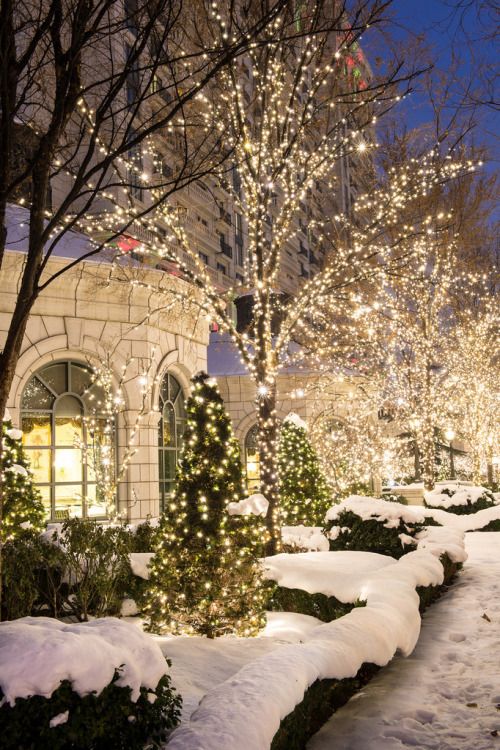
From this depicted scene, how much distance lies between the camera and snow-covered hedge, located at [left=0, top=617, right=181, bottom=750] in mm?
2846

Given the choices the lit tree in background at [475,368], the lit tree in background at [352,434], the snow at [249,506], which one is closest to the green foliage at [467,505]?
the lit tree in background at [352,434]

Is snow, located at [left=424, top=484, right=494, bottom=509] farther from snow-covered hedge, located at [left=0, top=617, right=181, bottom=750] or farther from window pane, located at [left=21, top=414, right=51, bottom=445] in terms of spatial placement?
snow-covered hedge, located at [left=0, top=617, right=181, bottom=750]

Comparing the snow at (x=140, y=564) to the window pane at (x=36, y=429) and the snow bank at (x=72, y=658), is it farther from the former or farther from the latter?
the window pane at (x=36, y=429)

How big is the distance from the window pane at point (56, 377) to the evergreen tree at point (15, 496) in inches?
168

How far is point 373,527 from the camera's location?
35.8 feet

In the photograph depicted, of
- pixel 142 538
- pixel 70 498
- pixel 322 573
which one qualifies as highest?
pixel 70 498

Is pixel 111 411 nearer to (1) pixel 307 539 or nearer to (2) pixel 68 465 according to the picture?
(2) pixel 68 465

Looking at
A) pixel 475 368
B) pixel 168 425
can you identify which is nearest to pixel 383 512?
pixel 168 425

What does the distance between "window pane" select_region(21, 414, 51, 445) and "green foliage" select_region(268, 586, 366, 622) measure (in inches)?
291

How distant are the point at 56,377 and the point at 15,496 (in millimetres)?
5208

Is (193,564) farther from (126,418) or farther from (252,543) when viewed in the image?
(126,418)

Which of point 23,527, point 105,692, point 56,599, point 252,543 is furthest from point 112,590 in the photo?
point 105,692

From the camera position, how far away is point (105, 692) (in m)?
3.13

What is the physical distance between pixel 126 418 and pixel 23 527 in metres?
5.53
